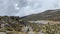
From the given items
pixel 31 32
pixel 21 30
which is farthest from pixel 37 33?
pixel 21 30

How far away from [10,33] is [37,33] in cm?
539

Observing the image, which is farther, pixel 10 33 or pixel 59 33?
pixel 59 33

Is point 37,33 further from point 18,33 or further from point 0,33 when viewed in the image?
point 0,33

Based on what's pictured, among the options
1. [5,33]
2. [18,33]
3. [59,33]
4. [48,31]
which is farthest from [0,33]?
[59,33]

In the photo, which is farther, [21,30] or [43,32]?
[21,30]

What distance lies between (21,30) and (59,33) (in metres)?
7.63

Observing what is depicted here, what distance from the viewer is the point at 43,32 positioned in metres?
34.7

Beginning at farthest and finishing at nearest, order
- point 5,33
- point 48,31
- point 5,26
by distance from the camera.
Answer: point 5,26 < point 48,31 < point 5,33

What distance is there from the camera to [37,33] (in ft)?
117

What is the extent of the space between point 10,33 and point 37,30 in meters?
6.21

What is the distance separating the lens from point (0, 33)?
34.2 meters

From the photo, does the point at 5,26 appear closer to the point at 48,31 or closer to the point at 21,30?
the point at 21,30

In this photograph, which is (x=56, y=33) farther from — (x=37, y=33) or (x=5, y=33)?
(x=5, y=33)

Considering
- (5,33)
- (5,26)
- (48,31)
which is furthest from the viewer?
(5,26)
